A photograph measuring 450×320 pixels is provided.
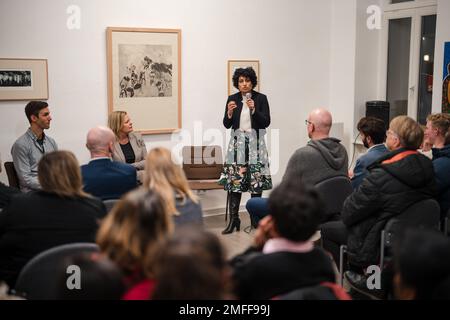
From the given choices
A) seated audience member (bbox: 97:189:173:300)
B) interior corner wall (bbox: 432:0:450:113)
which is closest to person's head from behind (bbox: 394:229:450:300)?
seated audience member (bbox: 97:189:173:300)

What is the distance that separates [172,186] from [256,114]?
110 inches

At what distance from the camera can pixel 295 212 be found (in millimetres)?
2057

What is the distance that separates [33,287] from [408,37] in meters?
5.84

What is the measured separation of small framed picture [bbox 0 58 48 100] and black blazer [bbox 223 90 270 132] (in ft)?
6.23

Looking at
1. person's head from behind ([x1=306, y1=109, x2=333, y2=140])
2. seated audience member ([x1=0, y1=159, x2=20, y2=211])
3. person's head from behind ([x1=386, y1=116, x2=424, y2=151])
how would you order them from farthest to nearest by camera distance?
person's head from behind ([x1=306, y1=109, x2=333, y2=140])
seated audience member ([x1=0, y1=159, x2=20, y2=211])
person's head from behind ([x1=386, y1=116, x2=424, y2=151])

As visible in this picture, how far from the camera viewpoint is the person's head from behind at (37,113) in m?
4.75

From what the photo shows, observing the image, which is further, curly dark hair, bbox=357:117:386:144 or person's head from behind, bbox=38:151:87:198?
curly dark hair, bbox=357:117:386:144

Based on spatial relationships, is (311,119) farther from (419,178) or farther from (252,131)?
(252,131)

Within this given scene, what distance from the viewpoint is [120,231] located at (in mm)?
1951

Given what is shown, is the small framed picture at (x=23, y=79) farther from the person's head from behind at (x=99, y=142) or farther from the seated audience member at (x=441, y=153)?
the seated audience member at (x=441, y=153)

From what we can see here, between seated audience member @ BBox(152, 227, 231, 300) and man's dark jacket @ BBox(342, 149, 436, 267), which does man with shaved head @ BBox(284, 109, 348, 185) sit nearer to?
man's dark jacket @ BBox(342, 149, 436, 267)

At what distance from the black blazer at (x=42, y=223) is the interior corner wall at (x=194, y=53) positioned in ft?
9.15

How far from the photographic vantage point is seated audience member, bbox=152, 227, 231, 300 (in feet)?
4.76

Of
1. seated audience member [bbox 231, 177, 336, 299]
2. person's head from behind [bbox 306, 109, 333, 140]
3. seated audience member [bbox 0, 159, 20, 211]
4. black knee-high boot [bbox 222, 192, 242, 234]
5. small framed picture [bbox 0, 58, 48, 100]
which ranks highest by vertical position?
small framed picture [bbox 0, 58, 48, 100]
